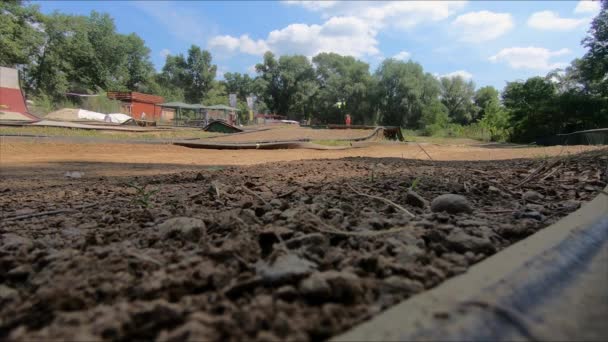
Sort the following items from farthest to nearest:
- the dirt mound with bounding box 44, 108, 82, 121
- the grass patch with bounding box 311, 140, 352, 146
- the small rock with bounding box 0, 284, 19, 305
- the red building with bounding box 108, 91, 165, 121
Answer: the red building with bounding box 108, 91, 165, 121 → the dirt mound with bounding box 44, 108, 82, 121 → the grass patch with bounding box 311, 140, 352, 146 → the small rock with bounding box 0, 284, 19, 305

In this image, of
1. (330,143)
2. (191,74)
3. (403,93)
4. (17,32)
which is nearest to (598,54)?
(330,143)

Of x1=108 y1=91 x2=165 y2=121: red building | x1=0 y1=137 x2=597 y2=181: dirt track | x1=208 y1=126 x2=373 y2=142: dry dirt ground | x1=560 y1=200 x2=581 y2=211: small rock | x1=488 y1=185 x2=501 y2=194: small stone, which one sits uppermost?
x1=108 y1=91 x2=165 y2=121: red building

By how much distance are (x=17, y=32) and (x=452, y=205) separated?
37.9m

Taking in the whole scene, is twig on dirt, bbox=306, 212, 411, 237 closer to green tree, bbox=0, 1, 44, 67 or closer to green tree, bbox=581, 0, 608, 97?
green tree, bbox=581, 0, 608, 97

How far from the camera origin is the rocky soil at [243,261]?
2.39ft

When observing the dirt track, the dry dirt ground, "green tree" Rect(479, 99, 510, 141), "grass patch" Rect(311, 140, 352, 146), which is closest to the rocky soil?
the dirt track

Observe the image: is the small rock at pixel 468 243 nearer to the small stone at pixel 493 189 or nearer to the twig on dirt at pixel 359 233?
the twig on dirt at pixel 359 233

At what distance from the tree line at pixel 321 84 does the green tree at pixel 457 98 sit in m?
0.14

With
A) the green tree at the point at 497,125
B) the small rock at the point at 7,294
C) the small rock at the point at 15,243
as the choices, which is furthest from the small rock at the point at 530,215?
the green tree at the point at 497,125

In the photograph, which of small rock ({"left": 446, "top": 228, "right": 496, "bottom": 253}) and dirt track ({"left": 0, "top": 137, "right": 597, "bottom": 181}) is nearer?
small rock ({"left": 446, "top": 228, "right": 496, "bottom": 253})

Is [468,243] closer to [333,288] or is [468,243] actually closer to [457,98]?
[333,288]

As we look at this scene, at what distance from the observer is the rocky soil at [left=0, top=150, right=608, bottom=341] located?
2.39 ft

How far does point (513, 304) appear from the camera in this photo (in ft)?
2.34

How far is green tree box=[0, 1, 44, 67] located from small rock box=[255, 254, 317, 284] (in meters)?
35.3
